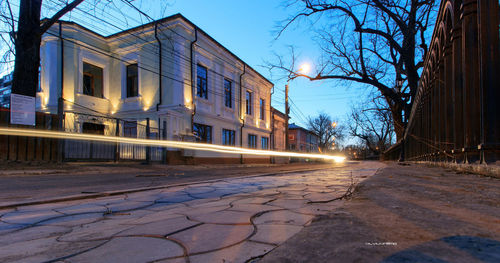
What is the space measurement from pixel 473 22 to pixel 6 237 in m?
4.93

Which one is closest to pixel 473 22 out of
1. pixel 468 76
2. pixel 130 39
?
pixel 468 76

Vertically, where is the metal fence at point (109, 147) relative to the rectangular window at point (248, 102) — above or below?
below

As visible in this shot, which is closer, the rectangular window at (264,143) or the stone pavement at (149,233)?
the stone pavement at (149,233)

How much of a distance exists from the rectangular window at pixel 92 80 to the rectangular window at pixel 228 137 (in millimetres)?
8857

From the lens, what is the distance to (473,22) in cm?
328

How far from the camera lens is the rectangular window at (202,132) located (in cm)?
1767

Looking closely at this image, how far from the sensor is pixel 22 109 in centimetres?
828

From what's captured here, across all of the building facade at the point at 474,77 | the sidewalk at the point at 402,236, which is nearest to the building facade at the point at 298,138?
the building facade at the point at 474,77

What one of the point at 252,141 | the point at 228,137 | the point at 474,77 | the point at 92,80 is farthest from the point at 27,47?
the point at 252,141

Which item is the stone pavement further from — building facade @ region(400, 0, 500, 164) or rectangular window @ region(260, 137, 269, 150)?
rectangular window @ region(260, 137, 269, 150)

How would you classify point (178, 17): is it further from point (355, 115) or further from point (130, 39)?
point (355, 115)

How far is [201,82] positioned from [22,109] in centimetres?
1120

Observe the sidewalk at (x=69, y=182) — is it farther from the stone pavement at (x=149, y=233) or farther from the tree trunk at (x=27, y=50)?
the tree trunk at (x=27, y=50)

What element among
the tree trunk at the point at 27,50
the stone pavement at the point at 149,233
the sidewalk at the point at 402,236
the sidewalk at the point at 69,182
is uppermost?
the tree trunk at the point at 27,50
